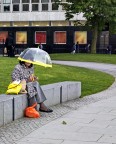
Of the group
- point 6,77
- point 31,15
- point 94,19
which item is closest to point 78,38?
point 31,15

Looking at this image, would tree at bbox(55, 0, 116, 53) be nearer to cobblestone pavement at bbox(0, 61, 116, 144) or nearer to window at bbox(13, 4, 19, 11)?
window at bbox(13, 4, 19, 11)

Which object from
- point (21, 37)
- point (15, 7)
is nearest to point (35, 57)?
point (21, 37)

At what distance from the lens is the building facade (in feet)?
217

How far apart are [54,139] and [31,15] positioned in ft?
200

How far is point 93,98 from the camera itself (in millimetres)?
14531

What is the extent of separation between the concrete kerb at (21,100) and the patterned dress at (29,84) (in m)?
0.19

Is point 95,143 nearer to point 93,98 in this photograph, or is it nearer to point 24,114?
point 24,114

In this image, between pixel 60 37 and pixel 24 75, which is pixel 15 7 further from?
pixel 24 75

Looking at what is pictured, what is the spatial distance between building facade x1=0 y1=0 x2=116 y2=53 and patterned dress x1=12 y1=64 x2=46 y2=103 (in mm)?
54306

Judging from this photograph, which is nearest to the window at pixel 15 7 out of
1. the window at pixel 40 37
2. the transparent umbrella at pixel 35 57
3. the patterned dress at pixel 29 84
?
the window at pixel 40 37

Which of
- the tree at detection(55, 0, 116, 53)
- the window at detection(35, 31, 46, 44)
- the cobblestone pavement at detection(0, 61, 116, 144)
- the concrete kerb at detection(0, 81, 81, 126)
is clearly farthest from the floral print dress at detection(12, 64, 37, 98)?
the window at detection(35, 31, 46, 44)

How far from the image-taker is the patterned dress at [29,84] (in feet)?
34.8

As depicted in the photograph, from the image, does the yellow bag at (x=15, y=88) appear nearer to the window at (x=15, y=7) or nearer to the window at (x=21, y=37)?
the window at (x=21, y=37)

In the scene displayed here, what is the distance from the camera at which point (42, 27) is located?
67.5 metres
